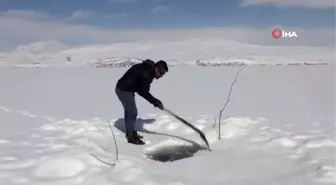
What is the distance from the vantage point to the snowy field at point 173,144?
14.1ft

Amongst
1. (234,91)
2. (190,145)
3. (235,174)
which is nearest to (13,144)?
(190,145)

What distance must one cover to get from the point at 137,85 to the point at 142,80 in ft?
Result: 0.47

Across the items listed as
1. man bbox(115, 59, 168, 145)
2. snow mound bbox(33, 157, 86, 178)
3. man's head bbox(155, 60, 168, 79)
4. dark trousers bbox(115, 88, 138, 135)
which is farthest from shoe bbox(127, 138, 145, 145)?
snow mound bbox(33, 157, 86, 178)

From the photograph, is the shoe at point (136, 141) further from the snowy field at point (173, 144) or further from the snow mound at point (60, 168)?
the snow mound at point (60, 168)

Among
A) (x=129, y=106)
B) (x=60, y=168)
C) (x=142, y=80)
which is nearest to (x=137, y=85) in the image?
(x=142, y=80)

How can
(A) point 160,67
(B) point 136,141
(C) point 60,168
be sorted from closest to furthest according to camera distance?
(C) point 60,168 < (A) point 160,67 < (B) point 136,141

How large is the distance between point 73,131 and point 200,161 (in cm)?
259

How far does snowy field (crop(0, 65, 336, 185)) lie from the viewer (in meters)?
4.30

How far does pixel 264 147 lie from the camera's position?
5.59 meters

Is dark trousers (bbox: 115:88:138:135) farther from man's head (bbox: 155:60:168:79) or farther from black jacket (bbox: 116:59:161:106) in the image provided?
man's head (bbox: 155:60:168:79)

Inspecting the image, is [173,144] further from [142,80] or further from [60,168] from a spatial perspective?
[60,168]

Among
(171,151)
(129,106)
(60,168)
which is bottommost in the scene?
(171,151)

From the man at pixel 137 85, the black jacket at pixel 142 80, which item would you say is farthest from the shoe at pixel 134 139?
the black jacket at pixel 142 80

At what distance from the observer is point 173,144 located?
20.8ft
